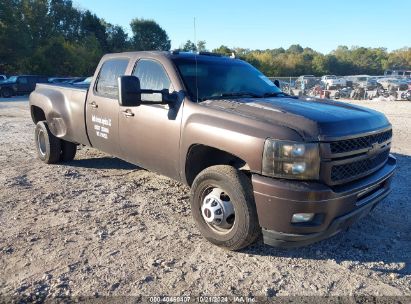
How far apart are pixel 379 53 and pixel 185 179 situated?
360 ft

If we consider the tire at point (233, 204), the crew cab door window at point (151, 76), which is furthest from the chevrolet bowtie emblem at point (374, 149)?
the crew cab door window at point (151, 76)

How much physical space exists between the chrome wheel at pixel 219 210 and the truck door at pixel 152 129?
2.07 ft

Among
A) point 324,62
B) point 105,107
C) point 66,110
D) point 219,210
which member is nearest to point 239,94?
point 219,210

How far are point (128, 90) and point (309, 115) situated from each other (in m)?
1.68

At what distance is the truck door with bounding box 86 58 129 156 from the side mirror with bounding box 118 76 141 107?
45.6 inches

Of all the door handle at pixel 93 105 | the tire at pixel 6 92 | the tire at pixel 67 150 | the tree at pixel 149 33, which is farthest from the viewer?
the tree at pixel 149 33

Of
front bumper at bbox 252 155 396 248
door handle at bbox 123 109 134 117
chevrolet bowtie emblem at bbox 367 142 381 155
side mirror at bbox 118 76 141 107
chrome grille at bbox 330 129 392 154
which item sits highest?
side mirror at bbox 118 76 141 107

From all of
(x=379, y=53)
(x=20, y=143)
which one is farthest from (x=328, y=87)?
(x=379, y=53)

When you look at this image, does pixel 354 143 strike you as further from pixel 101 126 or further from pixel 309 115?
pixel 101 126

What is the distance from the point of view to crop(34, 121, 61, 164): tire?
6324mm

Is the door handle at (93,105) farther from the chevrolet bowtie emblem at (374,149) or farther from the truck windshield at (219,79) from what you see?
the chevrolet bowtie emblem at (374,149)

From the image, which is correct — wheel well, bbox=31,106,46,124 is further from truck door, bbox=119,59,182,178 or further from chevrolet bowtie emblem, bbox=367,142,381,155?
chevrolet bowtie emblem, bbox=367,142,381,155

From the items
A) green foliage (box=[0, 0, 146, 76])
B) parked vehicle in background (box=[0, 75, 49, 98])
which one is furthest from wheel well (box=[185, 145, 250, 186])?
green foliage (box=[0, 0, 146, 76])

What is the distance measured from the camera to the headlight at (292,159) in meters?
2.95
